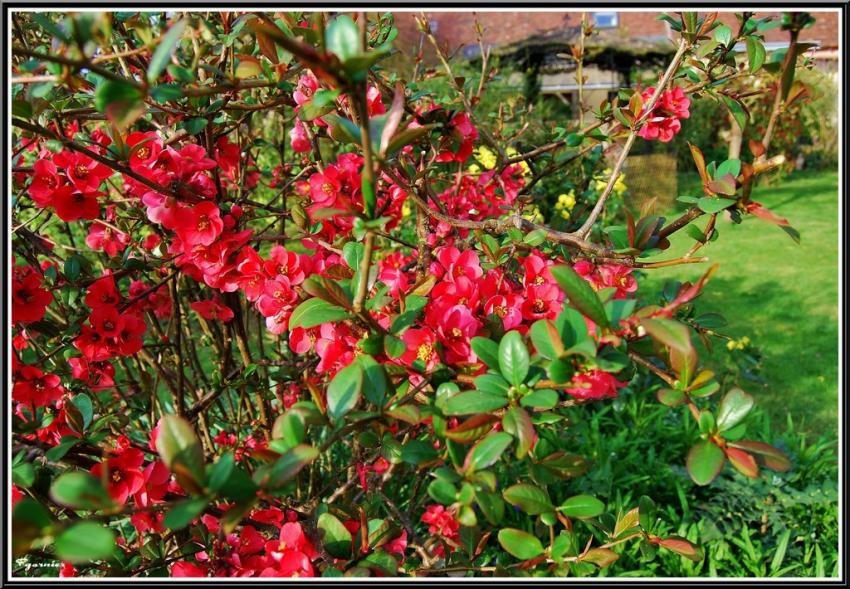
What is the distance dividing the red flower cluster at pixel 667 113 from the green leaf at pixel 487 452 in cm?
92

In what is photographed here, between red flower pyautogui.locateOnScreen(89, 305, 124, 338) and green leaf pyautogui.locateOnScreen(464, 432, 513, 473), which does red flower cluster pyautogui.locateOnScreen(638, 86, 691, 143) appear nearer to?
green leaf pyautogui.locateOnScreen(464, 432, 513, 473)

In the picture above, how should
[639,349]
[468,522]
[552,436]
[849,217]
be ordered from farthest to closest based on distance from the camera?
[552,436]
[849,217]
[639,349]
[468,522]

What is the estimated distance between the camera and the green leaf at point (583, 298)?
2.14 feet

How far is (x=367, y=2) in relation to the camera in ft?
2.86

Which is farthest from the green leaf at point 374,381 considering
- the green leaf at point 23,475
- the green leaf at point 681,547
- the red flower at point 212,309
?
the red flower at point 212,309

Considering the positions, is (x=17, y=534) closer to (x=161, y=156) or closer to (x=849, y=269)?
(x=161, y=156)

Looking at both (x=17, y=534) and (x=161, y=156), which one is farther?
(x=161, y=156)

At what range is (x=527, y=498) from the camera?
74 centimetres

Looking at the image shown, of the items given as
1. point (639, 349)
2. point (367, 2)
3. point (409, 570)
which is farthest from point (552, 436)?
point (367, 2)

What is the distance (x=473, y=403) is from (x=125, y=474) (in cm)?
51

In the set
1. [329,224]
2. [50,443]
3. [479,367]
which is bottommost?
[50,443]

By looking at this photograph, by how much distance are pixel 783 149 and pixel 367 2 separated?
11272mm

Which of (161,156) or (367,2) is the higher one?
(367,2)

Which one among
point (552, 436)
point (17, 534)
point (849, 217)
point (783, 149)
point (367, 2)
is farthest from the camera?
point (783, 149)
